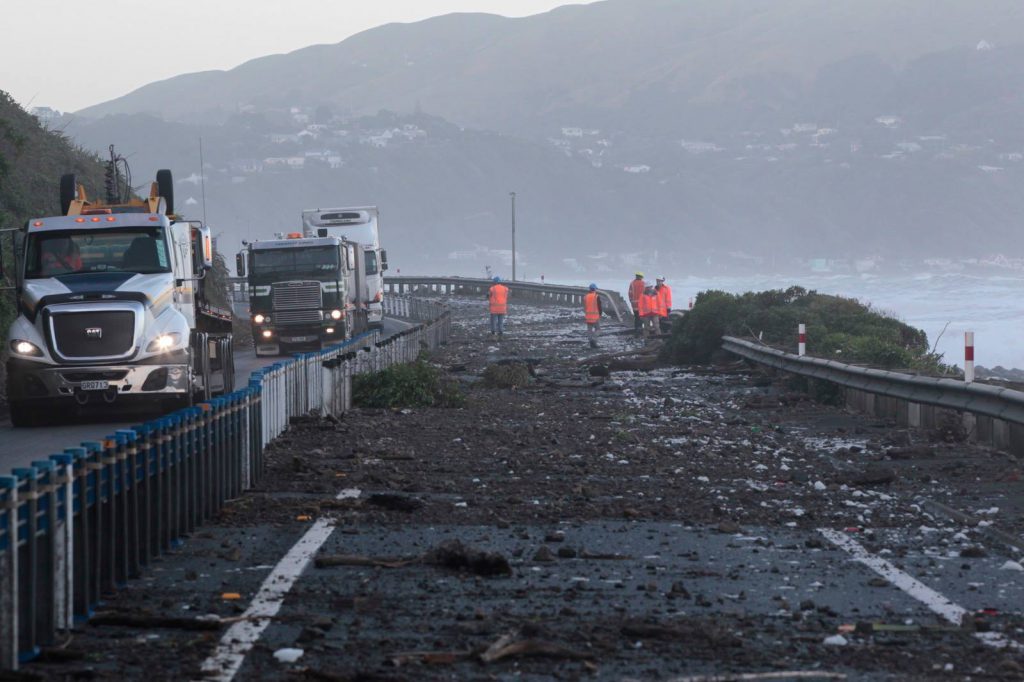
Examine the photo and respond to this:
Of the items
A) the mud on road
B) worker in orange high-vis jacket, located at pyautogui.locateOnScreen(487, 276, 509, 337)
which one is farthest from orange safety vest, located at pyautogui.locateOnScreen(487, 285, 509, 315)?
the mud on road

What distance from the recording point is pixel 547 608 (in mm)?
7500

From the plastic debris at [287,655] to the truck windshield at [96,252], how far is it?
13.1 metres

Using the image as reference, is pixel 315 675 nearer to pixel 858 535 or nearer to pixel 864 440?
pixel 858 535

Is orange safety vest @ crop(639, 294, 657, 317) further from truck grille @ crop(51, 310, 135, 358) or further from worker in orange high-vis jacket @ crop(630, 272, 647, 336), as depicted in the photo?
truck grille @ crop(51, 310, 135, 358)

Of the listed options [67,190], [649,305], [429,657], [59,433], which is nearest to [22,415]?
[59,433]

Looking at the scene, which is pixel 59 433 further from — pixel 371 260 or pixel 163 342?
pixel 371 260

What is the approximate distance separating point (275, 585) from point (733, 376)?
20030 mm

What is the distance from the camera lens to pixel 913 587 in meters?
8.11

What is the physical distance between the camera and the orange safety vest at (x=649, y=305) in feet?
140

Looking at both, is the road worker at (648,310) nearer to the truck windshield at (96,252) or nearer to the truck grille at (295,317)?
the truck grille at (295,317)

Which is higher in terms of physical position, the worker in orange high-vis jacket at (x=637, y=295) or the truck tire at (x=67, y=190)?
the truck tire at (x=67, y=190)

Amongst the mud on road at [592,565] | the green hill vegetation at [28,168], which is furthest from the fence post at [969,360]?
the green hill vegetation at [28,168]

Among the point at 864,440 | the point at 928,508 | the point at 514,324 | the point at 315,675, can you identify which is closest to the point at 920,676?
the point at 315,675

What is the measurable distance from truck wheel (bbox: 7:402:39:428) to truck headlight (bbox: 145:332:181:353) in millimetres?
1770
